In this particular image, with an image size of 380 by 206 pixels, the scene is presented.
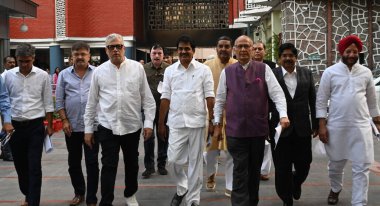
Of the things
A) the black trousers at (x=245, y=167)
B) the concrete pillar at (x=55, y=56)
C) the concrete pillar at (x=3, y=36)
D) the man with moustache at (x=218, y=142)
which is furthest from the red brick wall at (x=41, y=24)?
the black trousers at (x=245, y=167)

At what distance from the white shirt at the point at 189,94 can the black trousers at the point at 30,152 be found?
4.92 ft

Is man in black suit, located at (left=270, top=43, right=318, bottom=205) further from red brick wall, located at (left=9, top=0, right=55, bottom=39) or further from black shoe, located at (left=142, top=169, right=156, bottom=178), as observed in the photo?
red brick wall, located at (left=9, top=0, right=55, bottom=39)

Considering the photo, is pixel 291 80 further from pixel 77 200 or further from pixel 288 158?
pixel 77 200

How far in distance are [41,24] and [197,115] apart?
89.6ft

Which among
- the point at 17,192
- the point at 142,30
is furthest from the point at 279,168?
the point at 142,30

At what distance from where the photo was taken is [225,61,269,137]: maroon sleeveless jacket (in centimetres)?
564

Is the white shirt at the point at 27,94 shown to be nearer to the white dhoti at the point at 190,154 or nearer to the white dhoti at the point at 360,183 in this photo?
the white dhoti at the point at 190,154

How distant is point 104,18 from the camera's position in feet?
104

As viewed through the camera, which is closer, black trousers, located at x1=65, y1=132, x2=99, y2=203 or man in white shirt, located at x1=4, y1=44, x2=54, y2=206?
man in white shirt, located at x1=4, y1=44, x2=54, y2=206

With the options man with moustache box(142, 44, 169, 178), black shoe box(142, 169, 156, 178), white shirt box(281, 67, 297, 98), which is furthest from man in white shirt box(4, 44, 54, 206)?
white shirt box(281, 67, 297, 98)

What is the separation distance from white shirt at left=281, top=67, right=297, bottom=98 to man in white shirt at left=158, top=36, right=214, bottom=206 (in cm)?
85

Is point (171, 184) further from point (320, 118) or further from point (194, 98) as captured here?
point (320, 118)

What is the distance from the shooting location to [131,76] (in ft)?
20.1

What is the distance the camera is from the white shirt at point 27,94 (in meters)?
6.18
